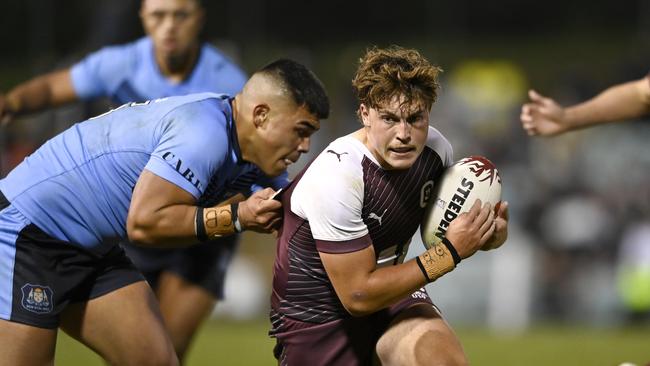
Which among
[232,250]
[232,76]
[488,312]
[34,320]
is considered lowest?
[488,312]

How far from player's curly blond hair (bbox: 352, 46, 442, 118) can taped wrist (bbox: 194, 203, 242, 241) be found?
0.79m

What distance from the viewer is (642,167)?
50.9ft

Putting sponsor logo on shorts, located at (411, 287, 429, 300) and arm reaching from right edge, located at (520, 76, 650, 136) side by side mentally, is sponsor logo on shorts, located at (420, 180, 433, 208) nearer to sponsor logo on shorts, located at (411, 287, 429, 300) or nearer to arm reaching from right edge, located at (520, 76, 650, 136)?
sponsor logo on shorts, located at (411, 287, 429, 300)

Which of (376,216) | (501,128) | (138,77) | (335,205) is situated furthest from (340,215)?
(501,128)

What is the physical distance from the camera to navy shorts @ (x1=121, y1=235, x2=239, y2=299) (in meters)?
6.98

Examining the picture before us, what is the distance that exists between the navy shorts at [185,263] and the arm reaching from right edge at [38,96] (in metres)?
0.98

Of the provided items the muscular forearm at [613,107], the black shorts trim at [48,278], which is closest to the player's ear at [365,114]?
the black shorts trim at [48,278]

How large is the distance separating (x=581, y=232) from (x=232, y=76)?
8270 mm

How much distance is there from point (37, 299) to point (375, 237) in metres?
1.58

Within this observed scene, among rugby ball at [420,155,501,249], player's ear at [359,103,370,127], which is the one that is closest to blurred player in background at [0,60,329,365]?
player's ear at [359,103,370,127]

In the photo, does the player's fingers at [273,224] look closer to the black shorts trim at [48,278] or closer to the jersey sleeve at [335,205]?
the jersey sleeve at [335,205]

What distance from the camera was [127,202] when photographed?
5402 mm

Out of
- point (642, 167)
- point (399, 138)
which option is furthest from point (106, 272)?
point (642, 167)

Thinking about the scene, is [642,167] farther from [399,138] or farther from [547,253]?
[399,138]
